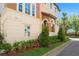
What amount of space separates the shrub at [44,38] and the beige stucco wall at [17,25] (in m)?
0.23

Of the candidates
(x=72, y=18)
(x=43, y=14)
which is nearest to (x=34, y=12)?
(x=43, y=14)

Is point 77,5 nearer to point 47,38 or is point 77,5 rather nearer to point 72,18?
point 72,18

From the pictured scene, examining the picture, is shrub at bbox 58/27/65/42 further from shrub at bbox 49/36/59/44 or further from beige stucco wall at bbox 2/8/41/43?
beige stucco wall at bbox 2/8/41/43

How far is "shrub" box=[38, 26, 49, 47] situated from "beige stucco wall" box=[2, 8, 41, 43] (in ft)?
0.77

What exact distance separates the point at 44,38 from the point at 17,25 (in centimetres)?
191

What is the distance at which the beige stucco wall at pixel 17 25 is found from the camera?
39.1 ft

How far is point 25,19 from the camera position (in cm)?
1329

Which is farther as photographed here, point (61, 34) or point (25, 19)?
point (61, 34)

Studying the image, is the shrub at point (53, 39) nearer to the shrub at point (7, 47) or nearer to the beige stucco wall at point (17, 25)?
the beige stucco wall at point (17, 25)

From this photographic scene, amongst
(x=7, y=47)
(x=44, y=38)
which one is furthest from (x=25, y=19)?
(x=7, y=47)

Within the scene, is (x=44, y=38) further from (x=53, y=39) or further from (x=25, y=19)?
(x=25, y=19)

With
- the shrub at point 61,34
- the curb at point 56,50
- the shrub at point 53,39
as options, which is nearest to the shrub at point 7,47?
the curb at point 56,50

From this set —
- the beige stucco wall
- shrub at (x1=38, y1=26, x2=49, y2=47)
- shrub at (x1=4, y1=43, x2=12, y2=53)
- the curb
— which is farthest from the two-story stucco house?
the curb

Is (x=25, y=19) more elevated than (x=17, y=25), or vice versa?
(x=25, y=19)
